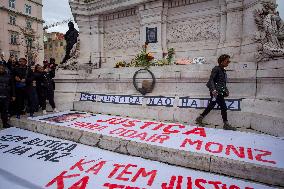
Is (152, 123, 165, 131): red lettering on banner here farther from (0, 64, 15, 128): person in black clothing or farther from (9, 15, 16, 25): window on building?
(9, 15, 16, 25): window on building

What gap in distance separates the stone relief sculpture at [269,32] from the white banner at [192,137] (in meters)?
2.12

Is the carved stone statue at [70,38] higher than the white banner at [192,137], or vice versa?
the carved stone statue at [70,38]

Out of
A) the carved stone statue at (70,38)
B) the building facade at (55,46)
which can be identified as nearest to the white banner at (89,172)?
the carved stone statue at (70,38)

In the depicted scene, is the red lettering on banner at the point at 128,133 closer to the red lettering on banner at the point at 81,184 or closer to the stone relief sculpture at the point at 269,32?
the red lettering on banner at the point at 81,184

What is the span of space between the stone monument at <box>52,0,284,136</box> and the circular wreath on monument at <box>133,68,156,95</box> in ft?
0.53

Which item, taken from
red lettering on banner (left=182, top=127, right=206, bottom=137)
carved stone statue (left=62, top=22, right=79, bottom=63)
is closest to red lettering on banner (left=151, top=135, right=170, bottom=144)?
red lettering on banner (left=182, top=127, right=206, bottom=137)

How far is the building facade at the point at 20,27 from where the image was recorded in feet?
115

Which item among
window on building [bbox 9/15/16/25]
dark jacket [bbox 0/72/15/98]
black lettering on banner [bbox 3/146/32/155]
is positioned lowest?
black lettering on banner [bbox 3/146/32/155]

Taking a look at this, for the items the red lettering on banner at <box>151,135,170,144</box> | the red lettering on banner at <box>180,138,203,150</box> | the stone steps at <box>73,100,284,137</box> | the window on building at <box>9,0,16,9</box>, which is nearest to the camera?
the red lettering on banner at <box>180,138,203,150</box>

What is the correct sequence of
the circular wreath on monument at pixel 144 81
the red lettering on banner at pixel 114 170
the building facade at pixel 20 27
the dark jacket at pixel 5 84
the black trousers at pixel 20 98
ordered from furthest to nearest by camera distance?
the building facade at pixel 20 27 → the black trousers at pixel 20 98 → the circular wreath on monument at pixel 144 81 → the dark jacket at pixel 5 84 → the red lettering on banner at pixel 114 170

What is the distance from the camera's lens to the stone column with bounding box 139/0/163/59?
1035 cm

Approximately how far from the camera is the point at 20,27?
37.5m

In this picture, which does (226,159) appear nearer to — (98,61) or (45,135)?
(45,135)

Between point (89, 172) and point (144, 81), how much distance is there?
3.84 m
